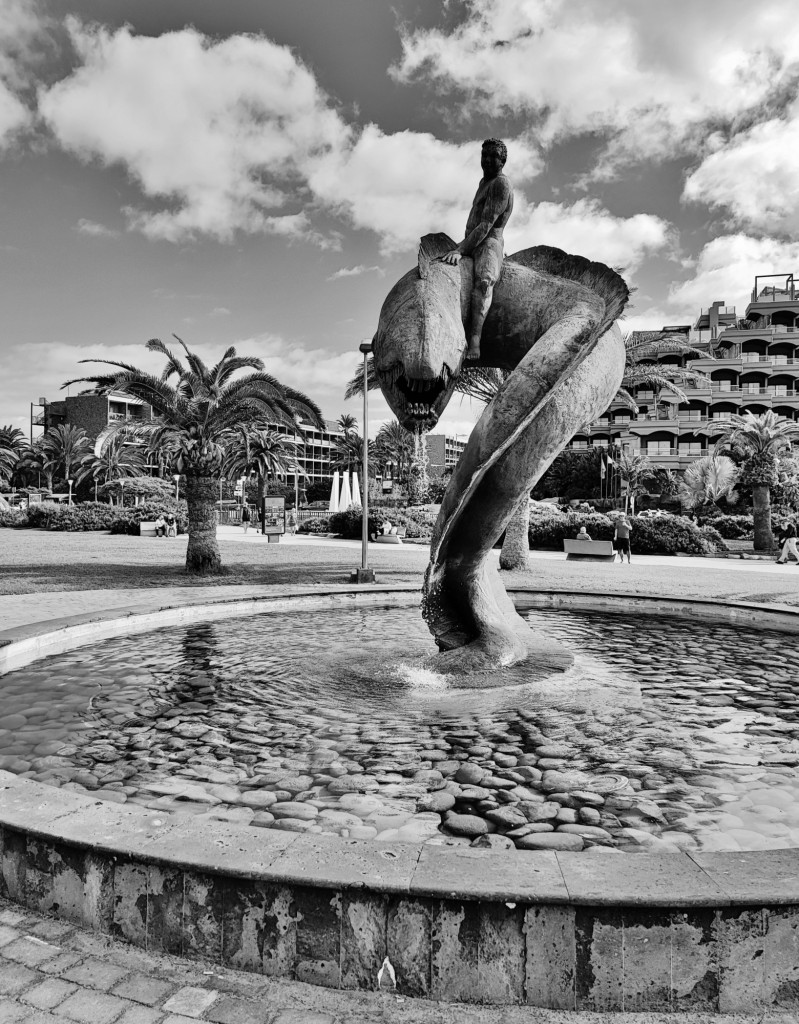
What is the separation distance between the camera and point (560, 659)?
621cm

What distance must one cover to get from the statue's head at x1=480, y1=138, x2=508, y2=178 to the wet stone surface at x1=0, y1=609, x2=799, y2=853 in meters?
3.87

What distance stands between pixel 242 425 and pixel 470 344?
1239 centimetres

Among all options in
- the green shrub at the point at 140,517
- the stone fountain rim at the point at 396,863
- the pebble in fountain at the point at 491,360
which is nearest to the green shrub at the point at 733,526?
the green shrub at the point at 140,517

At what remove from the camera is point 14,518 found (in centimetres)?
4047

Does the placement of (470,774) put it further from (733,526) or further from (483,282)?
(733,526)

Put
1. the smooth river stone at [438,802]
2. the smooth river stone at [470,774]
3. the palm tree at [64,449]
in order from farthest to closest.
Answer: the palm tree at [64,449] < the smooth river stone at [470,774] < the smooth river stone at [438,802]

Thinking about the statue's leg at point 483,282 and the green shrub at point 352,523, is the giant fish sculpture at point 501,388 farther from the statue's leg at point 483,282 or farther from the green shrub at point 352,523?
the green shrub at point 352,523

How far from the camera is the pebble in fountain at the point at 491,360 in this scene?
16.1ft

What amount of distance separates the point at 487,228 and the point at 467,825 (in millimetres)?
4077

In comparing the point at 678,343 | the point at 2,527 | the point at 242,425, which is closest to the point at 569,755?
the point at 242,425

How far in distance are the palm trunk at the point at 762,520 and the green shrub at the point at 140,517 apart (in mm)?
26193

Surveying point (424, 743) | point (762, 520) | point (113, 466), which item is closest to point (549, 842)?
point (424, 743)

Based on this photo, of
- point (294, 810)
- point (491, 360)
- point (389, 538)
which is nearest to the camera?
point (294, 810)

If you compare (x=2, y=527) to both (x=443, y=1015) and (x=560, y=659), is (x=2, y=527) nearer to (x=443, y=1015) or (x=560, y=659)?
(x=560, y=659)
